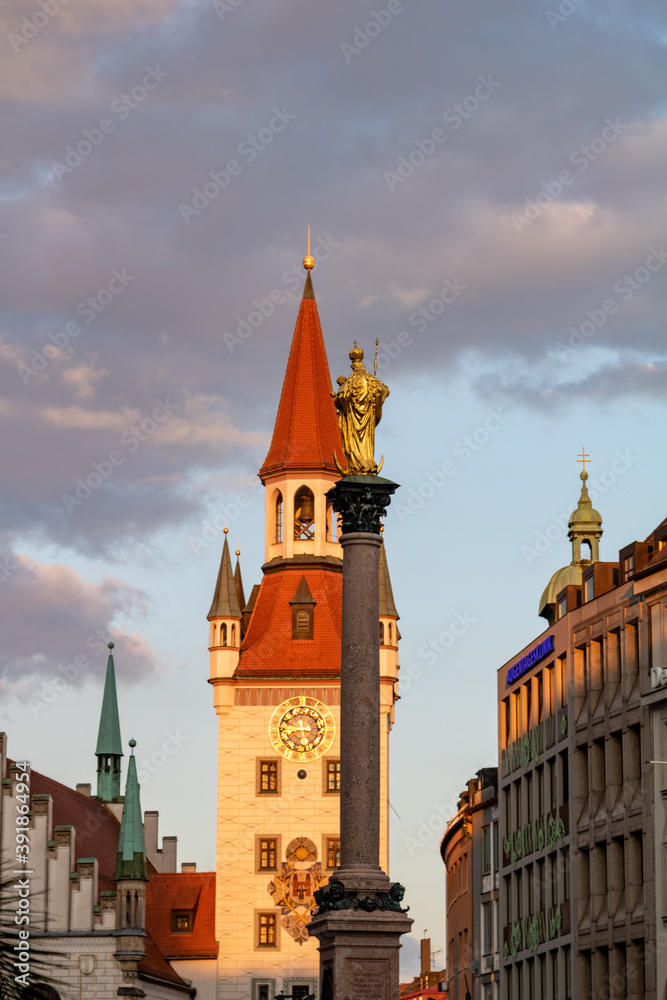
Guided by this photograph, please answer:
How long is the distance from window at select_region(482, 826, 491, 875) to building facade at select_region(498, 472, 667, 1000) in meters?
3.50

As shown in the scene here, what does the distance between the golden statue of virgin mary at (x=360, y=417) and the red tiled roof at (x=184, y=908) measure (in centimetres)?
5913

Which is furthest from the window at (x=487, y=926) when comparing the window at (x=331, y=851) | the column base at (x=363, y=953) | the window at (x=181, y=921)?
the column base at (x=363, y=953)

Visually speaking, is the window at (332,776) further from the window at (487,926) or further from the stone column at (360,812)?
the stone column at (360,812)

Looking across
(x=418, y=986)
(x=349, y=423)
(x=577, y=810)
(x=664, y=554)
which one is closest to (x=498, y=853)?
(x=577, y=810)

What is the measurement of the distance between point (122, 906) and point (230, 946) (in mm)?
10990

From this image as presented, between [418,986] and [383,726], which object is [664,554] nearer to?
[383,726]

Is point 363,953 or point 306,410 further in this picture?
point 306,410

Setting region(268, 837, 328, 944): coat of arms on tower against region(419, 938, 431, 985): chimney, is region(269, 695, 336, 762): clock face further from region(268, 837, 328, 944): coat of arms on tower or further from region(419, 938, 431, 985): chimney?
region(419, 938, 431, 985): chimney

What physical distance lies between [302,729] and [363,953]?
5985cm

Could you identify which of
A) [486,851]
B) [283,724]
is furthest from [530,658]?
[283,724]

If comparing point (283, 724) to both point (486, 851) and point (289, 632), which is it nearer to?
point (289, 632)

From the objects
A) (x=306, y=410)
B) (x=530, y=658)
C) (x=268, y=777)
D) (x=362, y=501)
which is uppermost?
(x=306, y=410)

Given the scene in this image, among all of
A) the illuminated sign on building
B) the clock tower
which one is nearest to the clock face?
the clock tower

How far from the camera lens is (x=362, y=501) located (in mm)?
38594
